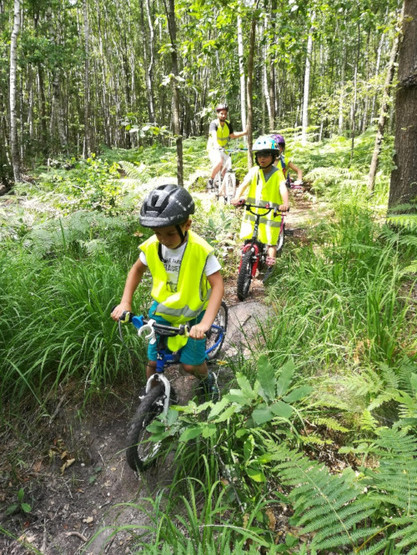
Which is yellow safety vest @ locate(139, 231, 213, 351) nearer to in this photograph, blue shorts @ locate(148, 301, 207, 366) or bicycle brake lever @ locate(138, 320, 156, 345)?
blue shorts @ locate(148, 301, 207, 366)

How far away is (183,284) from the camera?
8.04 feet

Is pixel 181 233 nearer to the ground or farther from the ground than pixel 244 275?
farther from the ground

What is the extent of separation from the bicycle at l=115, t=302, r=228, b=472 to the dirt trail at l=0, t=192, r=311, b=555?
16 centimetres

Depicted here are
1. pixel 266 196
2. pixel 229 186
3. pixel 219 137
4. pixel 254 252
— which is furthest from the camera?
pixel 229 186

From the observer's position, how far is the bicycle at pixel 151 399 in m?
2.21

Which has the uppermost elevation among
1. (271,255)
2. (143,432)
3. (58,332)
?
(271,255)

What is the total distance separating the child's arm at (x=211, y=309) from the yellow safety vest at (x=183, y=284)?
11cm

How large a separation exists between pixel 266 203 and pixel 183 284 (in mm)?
2667

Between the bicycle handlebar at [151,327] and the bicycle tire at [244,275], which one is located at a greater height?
the bicycle handlebar at [151,327]

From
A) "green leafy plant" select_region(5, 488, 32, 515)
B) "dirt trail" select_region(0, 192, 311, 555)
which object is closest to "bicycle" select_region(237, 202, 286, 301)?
"dirt trail" select_region(0, 192, 311, 555)

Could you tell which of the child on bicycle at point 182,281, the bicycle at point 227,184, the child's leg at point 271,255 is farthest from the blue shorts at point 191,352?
the bicycle at point 227,184

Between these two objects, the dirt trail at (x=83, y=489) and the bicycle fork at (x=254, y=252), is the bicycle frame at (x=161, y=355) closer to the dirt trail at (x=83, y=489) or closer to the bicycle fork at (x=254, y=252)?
the dirt trail at (x=83, y=489)

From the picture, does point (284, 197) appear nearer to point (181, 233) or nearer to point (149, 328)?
point (181, 233)

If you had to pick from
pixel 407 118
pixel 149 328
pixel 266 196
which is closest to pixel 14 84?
pixel 266 196
